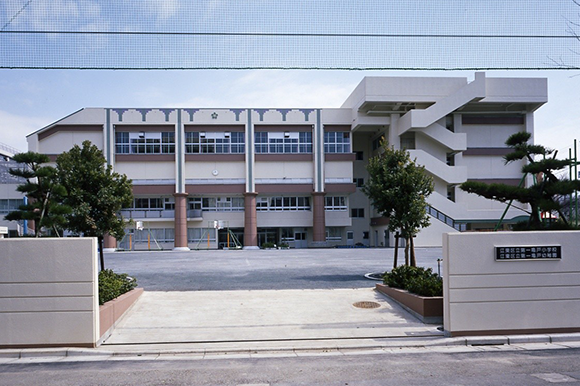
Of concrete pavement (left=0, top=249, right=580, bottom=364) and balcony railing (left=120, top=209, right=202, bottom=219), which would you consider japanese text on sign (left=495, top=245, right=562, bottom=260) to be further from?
balcony railing (left=120, top=209, right=202, bottom=219)

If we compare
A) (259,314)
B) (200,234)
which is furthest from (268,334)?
(200,234)

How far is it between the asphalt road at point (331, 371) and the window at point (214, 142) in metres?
37.9

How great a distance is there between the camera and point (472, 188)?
13.4 metres

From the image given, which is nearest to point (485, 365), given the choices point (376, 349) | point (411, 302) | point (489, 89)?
point (376, 349)

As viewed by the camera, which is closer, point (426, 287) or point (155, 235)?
point (426, 287)

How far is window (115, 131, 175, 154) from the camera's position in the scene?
148 ft

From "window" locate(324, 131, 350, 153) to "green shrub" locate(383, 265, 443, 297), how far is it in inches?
1309

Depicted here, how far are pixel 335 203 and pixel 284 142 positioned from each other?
7613 mm

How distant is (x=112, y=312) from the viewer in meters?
10.3

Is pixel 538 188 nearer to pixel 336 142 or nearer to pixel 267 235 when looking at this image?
pixel 336 142

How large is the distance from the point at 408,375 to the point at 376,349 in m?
2.01

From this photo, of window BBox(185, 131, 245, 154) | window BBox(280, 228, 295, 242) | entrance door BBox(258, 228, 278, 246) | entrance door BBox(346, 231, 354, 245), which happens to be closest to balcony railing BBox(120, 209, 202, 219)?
window BBox(185, 131, 245, 154)

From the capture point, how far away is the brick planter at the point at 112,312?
9648 mm

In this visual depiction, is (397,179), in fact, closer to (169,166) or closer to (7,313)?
(7,313)
